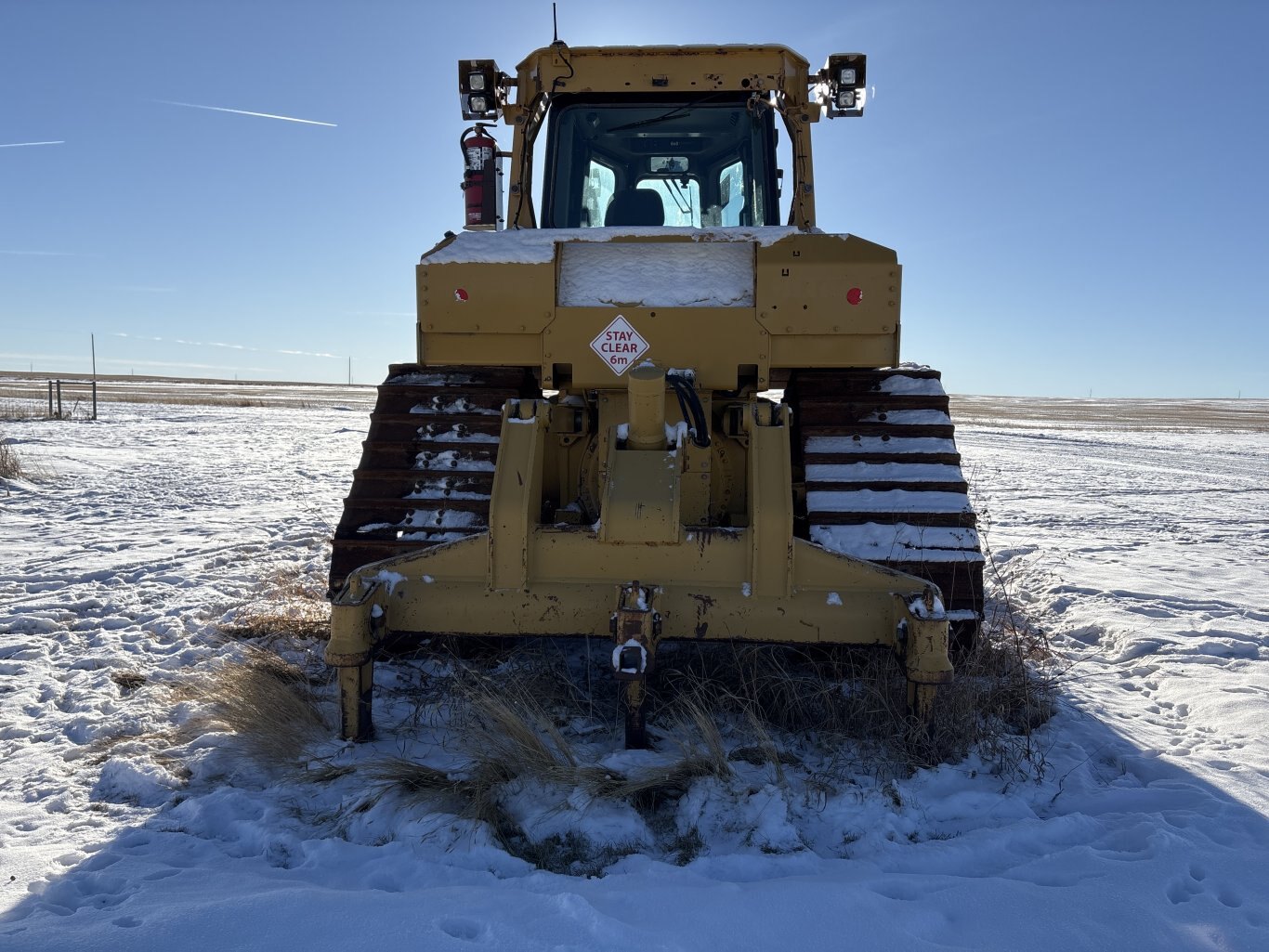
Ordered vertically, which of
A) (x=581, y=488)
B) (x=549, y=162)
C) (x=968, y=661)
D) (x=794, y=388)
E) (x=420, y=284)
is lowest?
(x=968, y=661)

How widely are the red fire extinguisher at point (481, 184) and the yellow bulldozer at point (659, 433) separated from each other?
14 mm

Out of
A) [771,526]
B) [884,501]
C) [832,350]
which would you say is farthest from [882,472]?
[771,526]

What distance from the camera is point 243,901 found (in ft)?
7.10

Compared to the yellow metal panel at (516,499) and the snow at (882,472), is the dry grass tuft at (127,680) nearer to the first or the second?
the yellow metal panel at (516,499)

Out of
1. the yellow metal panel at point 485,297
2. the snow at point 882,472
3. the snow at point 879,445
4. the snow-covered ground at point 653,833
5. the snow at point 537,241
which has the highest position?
the snow at point 537,241

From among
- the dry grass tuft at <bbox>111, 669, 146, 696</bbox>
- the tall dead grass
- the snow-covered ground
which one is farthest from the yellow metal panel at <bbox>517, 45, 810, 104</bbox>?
the tall dead grass

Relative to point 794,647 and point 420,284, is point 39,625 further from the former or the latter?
point 794,647

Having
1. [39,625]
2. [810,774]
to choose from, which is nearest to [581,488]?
[810,774]

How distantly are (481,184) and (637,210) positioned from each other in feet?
3.49

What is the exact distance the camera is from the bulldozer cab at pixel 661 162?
17.0ft

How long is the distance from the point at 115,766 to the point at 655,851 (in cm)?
203

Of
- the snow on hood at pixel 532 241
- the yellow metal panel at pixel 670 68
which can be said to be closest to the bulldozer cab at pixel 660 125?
the yellow metal panel at pixel 670 68

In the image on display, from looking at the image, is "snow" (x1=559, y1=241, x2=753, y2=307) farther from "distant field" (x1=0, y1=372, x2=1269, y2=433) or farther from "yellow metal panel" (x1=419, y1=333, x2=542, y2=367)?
"distant field" (x1=0, y1=372, x2=1269, y2=433)

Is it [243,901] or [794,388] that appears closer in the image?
[243,901]
